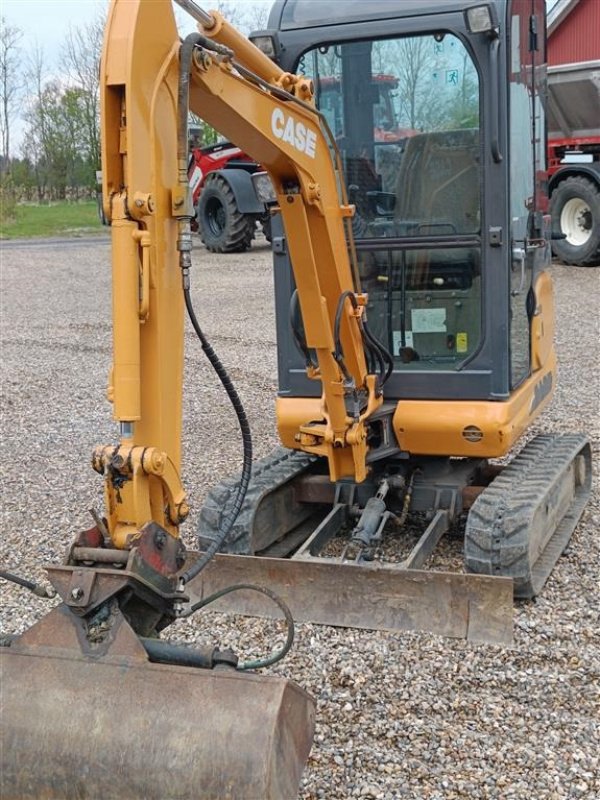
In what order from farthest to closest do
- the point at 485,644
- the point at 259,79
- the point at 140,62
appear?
the point at 485,644
the point at 259,79
the point at 140,62

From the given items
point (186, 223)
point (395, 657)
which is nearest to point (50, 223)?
point (395, 657)

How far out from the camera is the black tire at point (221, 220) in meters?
17.0

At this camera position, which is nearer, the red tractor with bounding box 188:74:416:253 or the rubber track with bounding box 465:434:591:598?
the rubber track with bounding box 465:434:591:598

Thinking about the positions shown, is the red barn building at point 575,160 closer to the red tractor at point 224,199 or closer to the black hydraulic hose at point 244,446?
the red tractor at point 224,199

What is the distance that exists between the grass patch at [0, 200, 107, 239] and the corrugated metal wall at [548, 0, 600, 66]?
1312 centimetres

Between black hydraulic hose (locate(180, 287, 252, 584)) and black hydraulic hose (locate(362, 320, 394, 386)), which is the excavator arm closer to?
black hydraulic hose (locate(180, 287, 252, 584))

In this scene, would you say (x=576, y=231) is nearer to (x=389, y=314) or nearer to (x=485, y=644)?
(x=389, y=314)

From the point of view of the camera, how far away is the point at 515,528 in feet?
14.4

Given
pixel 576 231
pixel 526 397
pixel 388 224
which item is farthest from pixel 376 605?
pixel 576 231

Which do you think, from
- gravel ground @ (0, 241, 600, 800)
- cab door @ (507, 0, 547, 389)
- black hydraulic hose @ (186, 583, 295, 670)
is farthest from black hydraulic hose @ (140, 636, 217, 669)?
cab door @ (507, 0, 547, 389)

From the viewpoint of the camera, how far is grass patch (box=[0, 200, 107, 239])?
84.7 feet

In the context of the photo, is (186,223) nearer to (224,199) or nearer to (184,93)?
(184,93)

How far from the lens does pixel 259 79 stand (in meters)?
3.64

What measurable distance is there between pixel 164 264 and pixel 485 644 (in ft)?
6.61
